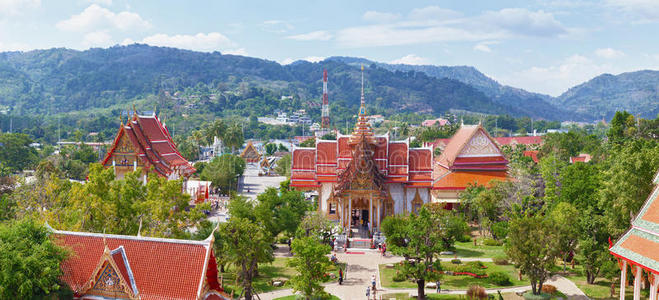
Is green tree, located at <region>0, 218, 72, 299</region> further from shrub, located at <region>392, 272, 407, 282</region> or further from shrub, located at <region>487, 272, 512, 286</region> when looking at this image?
shrub, located at <region>487, 272, 512, 286</region>

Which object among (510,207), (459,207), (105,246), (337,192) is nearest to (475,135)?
(459,207)

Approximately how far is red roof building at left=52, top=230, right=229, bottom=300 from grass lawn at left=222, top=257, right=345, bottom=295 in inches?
286

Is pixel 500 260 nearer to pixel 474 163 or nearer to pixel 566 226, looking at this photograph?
pixel 566 226

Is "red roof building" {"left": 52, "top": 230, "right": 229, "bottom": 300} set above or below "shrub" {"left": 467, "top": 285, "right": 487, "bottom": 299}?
above

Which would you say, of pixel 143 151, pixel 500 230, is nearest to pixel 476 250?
pixel 500 230

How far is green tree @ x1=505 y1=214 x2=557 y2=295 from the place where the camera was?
81.3 feet

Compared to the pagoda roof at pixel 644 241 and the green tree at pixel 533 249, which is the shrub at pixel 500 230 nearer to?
the green tree at pixel 533 249

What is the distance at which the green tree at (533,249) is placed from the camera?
2478 centimetres

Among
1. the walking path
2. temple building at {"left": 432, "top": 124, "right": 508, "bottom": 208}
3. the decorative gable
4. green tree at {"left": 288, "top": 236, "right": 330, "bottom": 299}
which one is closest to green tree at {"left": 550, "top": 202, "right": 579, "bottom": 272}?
the walking path

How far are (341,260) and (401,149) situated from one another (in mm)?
12114

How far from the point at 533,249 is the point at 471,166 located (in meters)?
23.0

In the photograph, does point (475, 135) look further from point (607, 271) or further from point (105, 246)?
point (105, 246)

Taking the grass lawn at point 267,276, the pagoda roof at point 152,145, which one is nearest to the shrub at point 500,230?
the grass lawn at point 267,276

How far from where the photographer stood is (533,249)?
81.6ft
